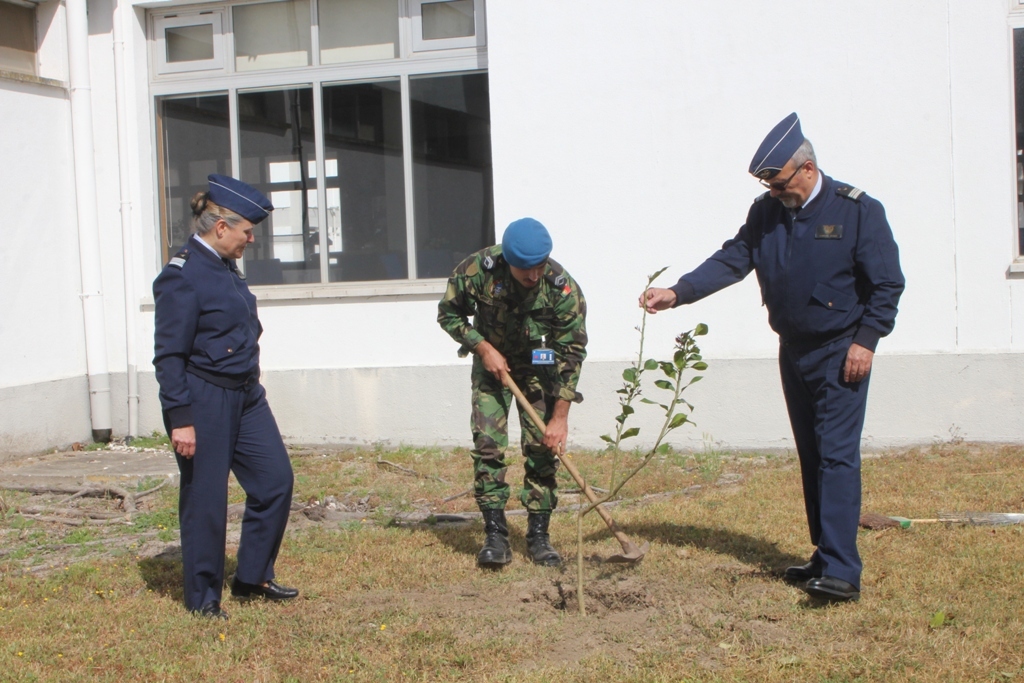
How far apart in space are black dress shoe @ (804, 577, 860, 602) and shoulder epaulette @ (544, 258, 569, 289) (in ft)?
5.77

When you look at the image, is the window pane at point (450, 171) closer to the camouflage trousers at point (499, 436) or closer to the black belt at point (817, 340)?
the camouflage trousers at point (499, 436)

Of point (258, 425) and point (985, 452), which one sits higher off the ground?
point (258, 425)

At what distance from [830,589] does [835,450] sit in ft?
1.89

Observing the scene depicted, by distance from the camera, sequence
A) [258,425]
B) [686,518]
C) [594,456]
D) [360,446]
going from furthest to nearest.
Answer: [360,446]
[594,456]
[686,518]
[258,425]

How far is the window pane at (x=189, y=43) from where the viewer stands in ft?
29.4

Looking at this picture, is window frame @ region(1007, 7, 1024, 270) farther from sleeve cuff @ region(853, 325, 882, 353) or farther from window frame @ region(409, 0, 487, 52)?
window frame @ region(409, 0, 487, 52)

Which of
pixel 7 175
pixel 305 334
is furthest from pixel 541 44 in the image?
pixel 7 175

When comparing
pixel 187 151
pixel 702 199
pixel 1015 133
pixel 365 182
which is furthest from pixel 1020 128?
pixel 187 151

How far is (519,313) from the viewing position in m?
5.02

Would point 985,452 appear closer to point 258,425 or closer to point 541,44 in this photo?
point 541,44

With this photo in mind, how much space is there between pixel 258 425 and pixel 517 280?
1.36m

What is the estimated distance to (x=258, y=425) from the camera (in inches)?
181

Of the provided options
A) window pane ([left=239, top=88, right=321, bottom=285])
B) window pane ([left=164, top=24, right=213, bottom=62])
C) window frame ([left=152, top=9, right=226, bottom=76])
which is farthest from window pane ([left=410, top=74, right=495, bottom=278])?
window pane ([left=164, top=24, right=213, bottom=62])

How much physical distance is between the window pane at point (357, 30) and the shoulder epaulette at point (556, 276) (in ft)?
14.2
